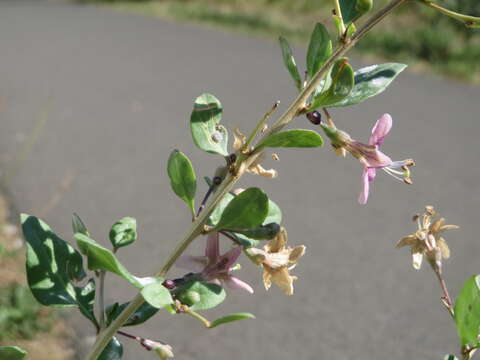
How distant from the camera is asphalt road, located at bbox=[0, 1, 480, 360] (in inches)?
93.3

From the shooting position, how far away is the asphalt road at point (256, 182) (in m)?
2.37

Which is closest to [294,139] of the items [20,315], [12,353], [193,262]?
[193,262]

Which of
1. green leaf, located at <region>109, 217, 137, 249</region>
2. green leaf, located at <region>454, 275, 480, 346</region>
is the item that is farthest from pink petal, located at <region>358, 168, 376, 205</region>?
green leaf, located at <region>109, 217, 137, 249</region>

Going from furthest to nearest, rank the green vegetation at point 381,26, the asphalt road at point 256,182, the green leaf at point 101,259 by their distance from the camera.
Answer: the green vegetation at point 381,26 → the asphalt road at point 256,182 → the green leaf at point 101,259

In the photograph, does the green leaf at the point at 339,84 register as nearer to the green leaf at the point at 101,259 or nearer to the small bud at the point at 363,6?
the small bud at the point at 363,6

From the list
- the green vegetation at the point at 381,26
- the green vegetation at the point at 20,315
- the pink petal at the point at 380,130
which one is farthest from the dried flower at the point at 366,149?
the green vegetation at the point at 381,26

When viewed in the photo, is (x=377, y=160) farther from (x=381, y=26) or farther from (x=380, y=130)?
(x=381, y=26)

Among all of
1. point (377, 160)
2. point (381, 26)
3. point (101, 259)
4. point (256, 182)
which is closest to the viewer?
point (101, 259)

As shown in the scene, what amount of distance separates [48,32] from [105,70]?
1839mm

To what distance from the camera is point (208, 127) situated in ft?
1.96

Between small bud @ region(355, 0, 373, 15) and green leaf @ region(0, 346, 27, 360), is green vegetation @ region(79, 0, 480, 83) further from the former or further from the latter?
green leaf @ region(0, 346, 27, 360)

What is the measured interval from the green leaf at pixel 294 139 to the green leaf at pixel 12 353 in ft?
0.79

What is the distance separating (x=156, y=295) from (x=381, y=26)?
771 cm

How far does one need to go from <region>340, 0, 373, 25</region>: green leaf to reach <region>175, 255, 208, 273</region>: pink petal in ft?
0.74
